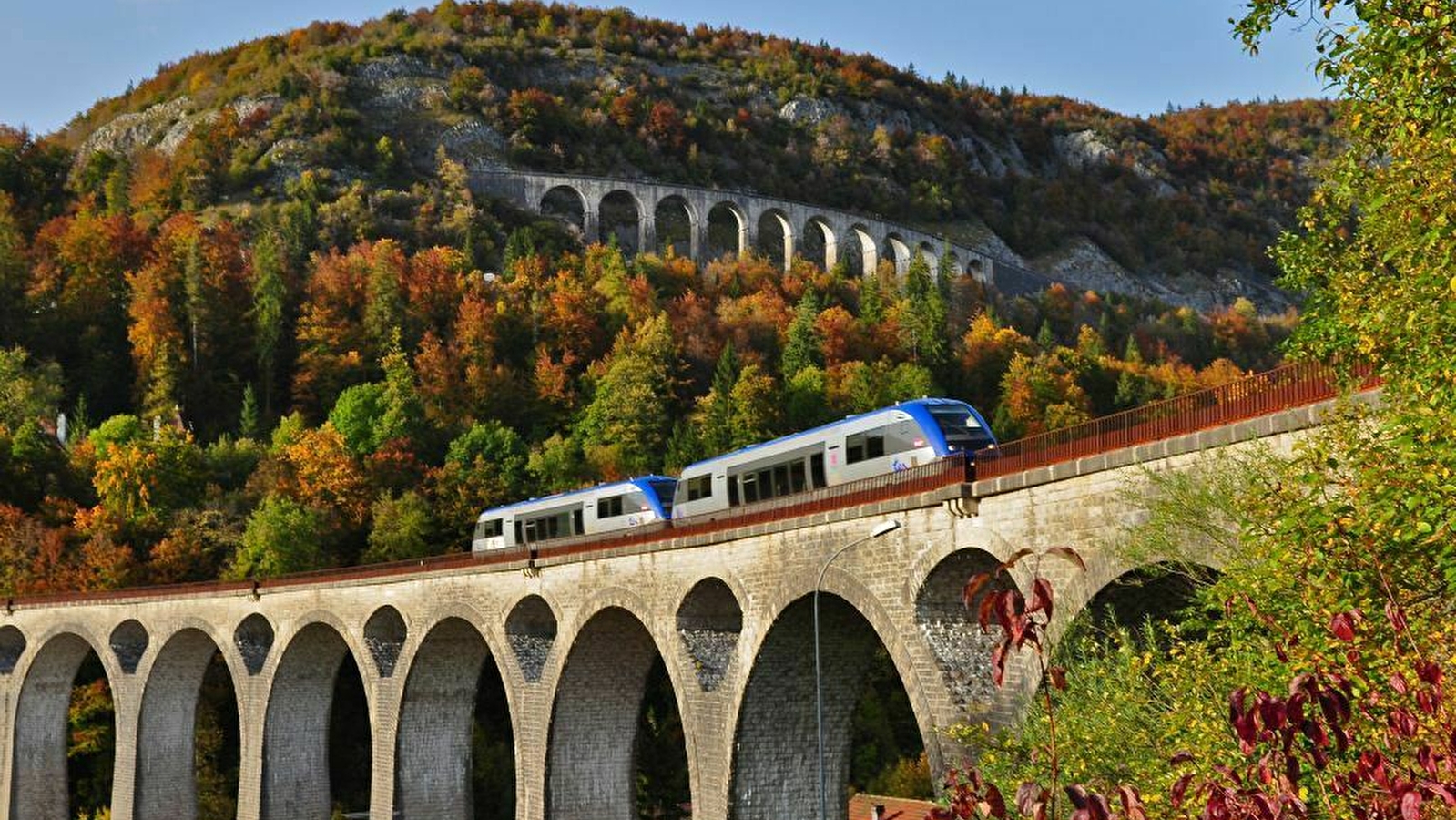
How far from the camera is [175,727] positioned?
51.7m

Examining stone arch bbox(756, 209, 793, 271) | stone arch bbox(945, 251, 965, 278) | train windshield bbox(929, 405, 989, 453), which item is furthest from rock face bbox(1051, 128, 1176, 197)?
train windshield bbox(929, 405, 989, 453)

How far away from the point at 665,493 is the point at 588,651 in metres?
5.54

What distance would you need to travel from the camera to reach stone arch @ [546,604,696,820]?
3509 cm

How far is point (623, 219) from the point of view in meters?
122

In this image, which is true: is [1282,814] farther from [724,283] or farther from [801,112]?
[801,112]

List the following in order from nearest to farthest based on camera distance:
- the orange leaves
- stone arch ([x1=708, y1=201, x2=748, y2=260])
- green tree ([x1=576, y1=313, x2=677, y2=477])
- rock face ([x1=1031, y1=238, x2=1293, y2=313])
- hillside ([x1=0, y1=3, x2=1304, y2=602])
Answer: the orange leaves
hillside ([x1=0, y1=3, x2=1304, y2=602])
green tree ([x1=576, y1=313, x2=677, y2=477])
stone arch ([x1=708, y1=201, x2=748, y2=260])
rock face ([x1=1031, y1=238, x2=1293, y2=313])

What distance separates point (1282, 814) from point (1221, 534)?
1040 centimetres

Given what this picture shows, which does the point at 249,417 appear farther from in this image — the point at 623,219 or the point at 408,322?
the point at 623,219

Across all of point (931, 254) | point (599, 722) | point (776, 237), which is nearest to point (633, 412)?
point (599, 722)

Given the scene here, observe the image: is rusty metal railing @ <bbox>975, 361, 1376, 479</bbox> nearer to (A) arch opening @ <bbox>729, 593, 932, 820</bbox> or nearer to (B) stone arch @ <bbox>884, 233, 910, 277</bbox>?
(A) arch opening @ <bbox>729, 593, 932, 820</bbox>

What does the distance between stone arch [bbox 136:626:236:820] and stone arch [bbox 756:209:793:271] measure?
66.0m

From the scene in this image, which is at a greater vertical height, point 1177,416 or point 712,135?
point 712,135

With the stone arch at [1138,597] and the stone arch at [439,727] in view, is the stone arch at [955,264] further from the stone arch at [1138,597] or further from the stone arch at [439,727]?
the stone arch at [1138,597]

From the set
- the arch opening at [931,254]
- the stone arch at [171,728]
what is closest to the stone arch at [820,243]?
the arch opening at [931,254]
